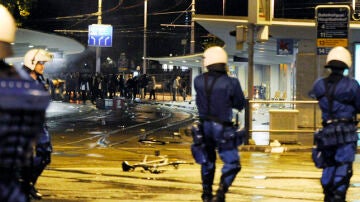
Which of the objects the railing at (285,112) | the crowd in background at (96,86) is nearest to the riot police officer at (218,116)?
the railing at (285,112)

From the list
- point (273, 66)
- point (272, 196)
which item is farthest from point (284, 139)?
point (273, 66)

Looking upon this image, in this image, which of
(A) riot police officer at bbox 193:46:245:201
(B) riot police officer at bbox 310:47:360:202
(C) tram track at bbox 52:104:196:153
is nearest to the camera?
(B) riot police officer at bbox 310:47:360:202

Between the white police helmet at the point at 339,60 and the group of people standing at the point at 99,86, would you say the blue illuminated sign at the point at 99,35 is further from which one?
the white police helmet at the point at 339,60

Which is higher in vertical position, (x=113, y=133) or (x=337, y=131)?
(x=337, y=131)

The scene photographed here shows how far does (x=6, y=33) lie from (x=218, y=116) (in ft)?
13.1

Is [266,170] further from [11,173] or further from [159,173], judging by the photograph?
[11,173]

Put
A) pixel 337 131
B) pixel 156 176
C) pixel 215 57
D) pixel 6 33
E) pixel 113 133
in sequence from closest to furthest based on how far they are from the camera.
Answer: pixel 6 33 → pixel 337 131 → pixel 215 57 → pixel 156 176 → pixel 113 133

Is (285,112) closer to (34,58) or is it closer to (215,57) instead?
(215,57)

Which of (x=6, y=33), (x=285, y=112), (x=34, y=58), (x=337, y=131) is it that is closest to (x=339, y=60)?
(x=337, y=131)

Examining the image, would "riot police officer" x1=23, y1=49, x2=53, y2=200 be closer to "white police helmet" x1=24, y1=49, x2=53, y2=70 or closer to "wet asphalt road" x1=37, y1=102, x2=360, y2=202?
"white police helmet" x1=24, y1=49, x2=53, y2=70

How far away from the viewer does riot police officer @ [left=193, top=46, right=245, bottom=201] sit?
7828 mm

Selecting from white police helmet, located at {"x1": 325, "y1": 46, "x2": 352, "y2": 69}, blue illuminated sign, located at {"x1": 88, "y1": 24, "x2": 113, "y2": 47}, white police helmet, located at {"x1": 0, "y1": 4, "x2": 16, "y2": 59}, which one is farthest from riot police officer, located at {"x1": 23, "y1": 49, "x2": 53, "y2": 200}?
blue illuminated sign, located at {"x1": 88, "y1": 24, "x2": 113, "y2": 47}

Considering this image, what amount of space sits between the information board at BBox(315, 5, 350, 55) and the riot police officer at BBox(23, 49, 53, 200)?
7193mm

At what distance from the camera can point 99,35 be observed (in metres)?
52.3
